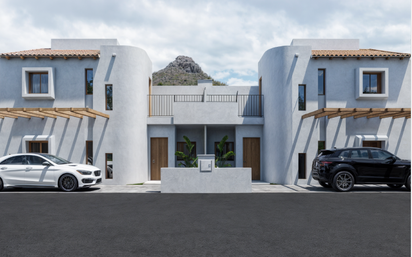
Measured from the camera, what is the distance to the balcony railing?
16.3 meters

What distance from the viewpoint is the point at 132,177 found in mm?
13891

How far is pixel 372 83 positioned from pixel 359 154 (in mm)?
5161

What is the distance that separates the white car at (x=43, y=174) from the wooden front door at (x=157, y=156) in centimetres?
437

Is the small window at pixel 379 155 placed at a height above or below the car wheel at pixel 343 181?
above

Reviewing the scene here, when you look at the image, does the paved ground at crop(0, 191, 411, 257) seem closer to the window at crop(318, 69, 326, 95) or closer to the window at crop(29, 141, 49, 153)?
the window at crop(29, 141, 49, 153)

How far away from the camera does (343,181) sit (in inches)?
436

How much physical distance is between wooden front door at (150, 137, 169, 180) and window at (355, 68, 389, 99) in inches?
416

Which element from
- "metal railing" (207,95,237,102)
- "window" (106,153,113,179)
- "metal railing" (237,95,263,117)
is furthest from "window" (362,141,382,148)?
"window" (106,153,113,179)

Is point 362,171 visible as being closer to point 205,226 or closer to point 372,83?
point 372,83

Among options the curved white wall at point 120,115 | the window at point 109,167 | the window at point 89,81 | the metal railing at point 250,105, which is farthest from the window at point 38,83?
the metal railing at point 250,105

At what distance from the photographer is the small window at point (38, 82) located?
46.9 feet

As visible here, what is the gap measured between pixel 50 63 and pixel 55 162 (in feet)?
18.6

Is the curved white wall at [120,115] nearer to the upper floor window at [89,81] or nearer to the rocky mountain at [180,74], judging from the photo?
the upper floor window at [89,81]

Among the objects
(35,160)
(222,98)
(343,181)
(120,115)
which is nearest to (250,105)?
(222,98)
